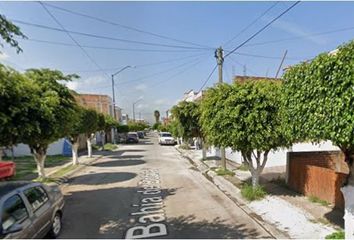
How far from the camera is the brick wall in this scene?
28.6ft

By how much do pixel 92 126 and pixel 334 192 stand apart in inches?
694

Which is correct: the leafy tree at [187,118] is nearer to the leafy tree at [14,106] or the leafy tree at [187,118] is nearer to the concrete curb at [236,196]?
the concrete curb at [236,196]

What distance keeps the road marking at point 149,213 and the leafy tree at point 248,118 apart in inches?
111

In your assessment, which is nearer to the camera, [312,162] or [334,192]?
[334,192]

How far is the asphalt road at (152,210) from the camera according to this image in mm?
7554

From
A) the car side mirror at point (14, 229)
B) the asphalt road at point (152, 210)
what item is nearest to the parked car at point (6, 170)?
the asphalt road at point (152, 210)

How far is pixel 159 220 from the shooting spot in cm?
848

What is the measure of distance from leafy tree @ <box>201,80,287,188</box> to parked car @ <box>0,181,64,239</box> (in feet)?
17.4

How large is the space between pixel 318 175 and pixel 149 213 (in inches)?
192

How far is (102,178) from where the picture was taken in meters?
16.0

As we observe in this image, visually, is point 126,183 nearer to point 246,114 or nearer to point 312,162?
point 246,114

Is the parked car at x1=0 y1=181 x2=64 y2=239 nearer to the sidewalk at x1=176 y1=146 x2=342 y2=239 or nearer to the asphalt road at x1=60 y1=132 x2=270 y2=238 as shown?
the asphalt road at x1=60 y1=132 x2=270 y2=238

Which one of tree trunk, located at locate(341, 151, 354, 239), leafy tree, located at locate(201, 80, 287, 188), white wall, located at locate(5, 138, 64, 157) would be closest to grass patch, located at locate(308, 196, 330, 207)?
leafy tree, located at locate(201, 80, 287, 188)

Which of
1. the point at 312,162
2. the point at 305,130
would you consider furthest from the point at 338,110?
the point at 312,162
